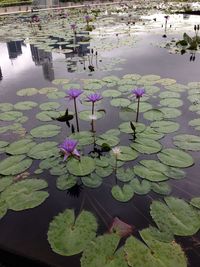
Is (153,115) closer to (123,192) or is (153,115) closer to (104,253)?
(123,192)

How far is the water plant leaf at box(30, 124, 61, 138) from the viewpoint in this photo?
9.01 ft

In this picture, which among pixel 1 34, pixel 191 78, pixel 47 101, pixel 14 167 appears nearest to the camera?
pixel 14 167

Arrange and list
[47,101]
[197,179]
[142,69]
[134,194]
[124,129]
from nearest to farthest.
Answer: [134,194] → [197,179] → [124,129] → [47,101] → [142,69]

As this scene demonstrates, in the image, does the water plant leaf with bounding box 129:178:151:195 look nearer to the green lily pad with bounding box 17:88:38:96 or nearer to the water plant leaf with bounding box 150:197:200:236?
the water plant leaf with bounding box 150:197:200:236

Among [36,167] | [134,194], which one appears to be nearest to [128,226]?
[134,194]

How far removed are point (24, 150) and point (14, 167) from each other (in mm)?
258

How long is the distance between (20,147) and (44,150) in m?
0.27

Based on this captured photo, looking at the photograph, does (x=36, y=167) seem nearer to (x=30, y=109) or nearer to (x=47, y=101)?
(x=30, y=109)

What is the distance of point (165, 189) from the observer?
1.99m

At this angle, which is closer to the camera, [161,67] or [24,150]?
[24,150]

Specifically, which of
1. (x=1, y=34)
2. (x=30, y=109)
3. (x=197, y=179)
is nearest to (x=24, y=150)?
(x=30, y=109)

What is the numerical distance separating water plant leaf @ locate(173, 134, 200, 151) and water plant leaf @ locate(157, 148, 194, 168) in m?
0.11

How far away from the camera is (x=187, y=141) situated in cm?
252

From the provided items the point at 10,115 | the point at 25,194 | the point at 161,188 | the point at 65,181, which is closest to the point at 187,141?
the point at 161,188
